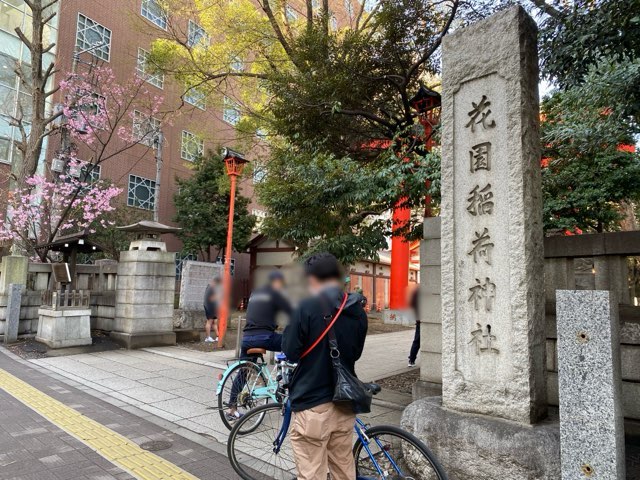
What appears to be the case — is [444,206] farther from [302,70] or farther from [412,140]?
[302,70]

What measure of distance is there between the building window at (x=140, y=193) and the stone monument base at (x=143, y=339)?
13.4 m

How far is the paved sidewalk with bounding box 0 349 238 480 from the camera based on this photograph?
4.12 m

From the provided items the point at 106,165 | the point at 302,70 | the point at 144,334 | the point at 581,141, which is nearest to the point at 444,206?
the point at 581,141

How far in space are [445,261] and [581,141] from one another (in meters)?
5.47

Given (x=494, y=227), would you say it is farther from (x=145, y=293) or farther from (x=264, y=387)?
(x=145, y=293)

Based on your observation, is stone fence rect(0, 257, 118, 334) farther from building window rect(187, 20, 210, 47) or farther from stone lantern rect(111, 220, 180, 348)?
building window rect(187, 20, 210, 47)

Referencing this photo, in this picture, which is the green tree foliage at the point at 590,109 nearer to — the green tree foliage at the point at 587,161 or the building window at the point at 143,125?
the green tree foliage at the point at 587,161

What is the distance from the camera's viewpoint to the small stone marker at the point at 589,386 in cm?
273

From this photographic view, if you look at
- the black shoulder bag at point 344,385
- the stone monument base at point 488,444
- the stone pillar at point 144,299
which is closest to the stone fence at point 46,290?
the stone pillar at point 144,299

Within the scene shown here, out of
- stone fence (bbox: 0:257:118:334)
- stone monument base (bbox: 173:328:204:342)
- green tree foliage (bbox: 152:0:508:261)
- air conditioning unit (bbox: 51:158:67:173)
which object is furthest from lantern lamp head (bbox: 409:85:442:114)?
air conditioning unit (bbox: 51:158:67:173)

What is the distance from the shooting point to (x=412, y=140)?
8.43 metres

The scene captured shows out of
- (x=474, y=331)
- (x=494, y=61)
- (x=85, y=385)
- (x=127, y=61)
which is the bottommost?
(x=85, y=385)

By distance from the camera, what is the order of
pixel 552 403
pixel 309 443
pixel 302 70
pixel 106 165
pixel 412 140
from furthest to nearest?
pixel 106 165 → pixel 302 70 → pixel 412 140 → pixel 552 403 → pixel 309 443

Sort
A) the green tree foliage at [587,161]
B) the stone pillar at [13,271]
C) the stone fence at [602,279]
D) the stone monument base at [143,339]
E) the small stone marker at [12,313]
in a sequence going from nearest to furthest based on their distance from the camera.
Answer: the stone fence at [602,279] < the green tree foliage at [587,161] < the stone monument base at [143,339] < the small stone marker at [12,313] < the stone pillar at [13,271]
